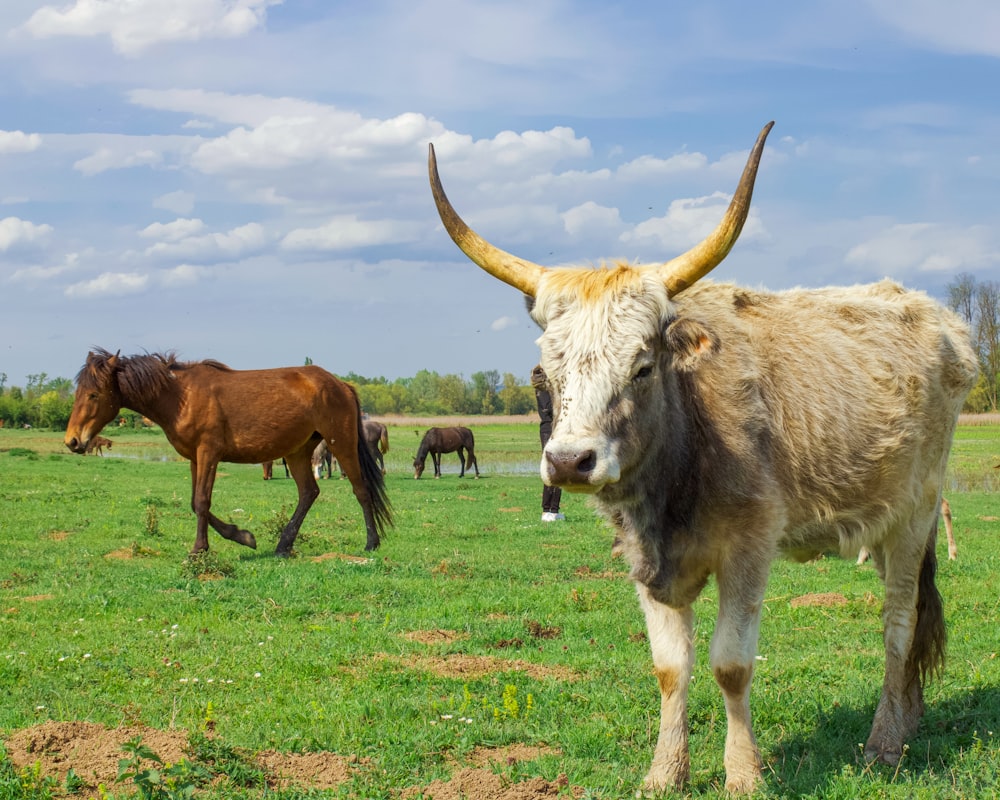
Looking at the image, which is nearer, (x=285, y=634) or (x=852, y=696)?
(x=852, y=696)

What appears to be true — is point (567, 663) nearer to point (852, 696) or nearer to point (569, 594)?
point (852, 696)

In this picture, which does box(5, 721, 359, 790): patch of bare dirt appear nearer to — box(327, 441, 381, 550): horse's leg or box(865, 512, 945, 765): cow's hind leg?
box(865, 512, 945, 765): cow's hind leg

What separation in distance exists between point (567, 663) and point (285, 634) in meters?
2.38

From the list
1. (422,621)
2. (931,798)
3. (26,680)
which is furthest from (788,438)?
(26,680)

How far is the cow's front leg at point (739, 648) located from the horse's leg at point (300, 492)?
8317mm

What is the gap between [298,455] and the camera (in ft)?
45.1

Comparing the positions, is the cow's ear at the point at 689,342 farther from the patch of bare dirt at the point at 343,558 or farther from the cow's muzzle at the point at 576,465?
the patch of bare dirt at the point at 343,558

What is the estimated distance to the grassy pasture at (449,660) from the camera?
5.07m

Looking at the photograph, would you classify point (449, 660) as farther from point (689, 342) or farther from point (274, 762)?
point (689, 342)

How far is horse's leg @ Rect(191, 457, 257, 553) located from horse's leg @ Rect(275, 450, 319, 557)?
1.33 ft

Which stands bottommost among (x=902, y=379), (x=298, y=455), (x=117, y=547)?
(x=117, y=547)

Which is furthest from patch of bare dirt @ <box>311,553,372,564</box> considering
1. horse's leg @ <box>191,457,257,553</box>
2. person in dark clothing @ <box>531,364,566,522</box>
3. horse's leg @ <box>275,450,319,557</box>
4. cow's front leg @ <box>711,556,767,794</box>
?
cow's front leg @ <box>711,556,767,794</box>

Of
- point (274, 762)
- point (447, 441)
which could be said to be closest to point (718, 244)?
point (274, 762)

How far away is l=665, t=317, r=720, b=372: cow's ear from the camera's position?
4.68 meters
